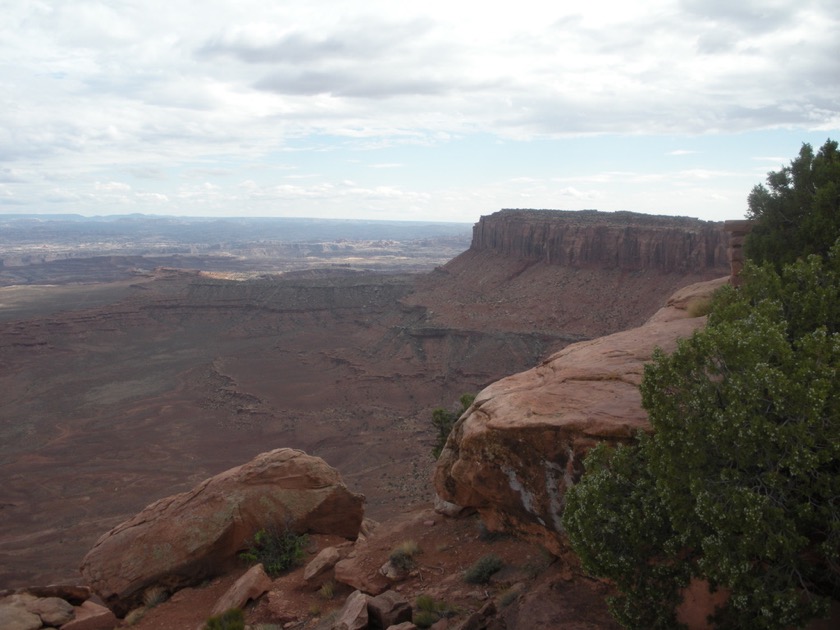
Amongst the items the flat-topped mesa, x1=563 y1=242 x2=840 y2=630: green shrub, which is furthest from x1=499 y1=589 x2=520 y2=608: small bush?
the flat-topped mesa

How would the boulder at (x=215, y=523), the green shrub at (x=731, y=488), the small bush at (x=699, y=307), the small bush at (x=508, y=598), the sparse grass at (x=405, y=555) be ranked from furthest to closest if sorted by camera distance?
the small bush at (x=699, y=307), the boulder at (x=215, y=523), the sparse grass at (x=405, y=555), the small bush at (x=508, y=598), the green shrub at (x=731, y=488)

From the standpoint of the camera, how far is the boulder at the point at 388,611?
33.2 feet

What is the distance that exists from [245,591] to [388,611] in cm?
386

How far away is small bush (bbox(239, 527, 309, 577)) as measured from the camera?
14195 millimetres

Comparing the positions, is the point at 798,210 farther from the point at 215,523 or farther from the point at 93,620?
the point at 93,620

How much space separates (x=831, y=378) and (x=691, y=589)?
11.2ft

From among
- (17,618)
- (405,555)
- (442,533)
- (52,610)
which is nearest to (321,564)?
(405,555)

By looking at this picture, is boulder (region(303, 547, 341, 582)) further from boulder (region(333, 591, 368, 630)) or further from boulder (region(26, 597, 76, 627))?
boulder (region(26, 597, 76, 627))

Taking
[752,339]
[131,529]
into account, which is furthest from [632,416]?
[131,529]

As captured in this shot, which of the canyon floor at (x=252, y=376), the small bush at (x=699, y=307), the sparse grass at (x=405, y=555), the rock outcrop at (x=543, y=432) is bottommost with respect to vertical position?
the canyon floor at (x=252, y=376)

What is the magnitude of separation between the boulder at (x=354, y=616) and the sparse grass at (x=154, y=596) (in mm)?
5404

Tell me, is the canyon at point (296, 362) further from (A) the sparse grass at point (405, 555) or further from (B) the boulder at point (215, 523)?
(A) the sparse grass at point (405, 555)

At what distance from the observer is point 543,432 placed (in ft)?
33.6

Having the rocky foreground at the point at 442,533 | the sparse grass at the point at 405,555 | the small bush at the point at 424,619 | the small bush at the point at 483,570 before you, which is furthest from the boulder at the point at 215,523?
the small bush at the point at 424,619
